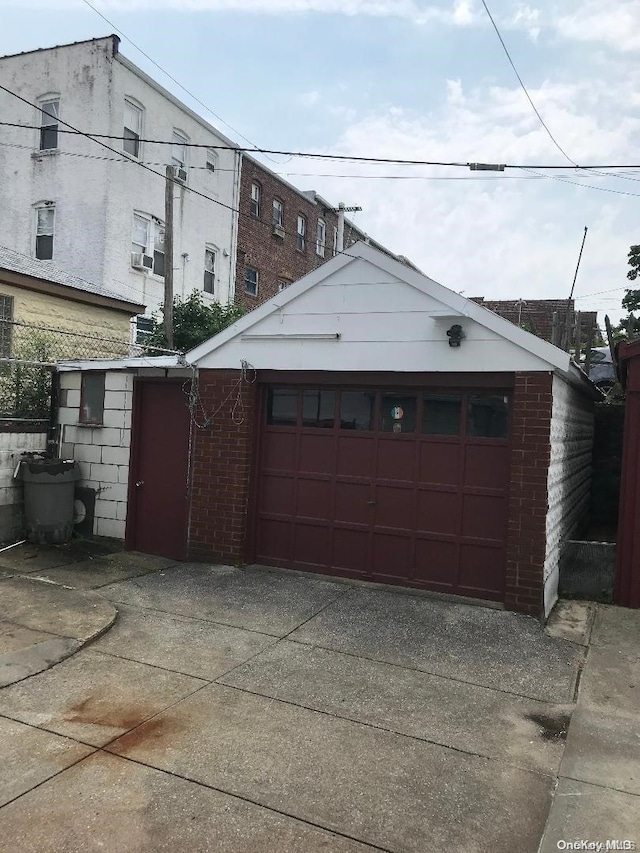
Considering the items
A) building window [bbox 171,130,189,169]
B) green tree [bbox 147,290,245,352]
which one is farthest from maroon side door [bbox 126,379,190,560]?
building window [bbox 171,130,189,169]

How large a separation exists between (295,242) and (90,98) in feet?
32.7

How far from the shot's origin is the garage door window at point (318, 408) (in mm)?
8266

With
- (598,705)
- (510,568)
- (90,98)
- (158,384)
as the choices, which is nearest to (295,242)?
(90,98)

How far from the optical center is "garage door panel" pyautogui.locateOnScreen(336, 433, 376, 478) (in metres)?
8.00

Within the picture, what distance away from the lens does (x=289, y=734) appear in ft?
13.9

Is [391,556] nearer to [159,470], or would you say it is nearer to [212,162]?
[159,470]

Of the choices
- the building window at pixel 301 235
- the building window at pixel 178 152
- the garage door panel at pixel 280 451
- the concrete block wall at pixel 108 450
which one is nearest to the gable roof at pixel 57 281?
the concrete block wall at pixel 108 450

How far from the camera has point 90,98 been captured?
1809 cm

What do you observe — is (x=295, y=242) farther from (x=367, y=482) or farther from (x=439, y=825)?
(x=439, y=825)

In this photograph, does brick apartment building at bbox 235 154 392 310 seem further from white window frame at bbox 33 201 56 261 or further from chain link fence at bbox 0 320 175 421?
chain link fence at bbox 0 320 175 421

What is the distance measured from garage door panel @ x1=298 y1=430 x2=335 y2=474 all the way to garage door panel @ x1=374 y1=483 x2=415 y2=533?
0.74 metres

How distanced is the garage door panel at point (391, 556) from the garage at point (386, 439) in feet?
0.05

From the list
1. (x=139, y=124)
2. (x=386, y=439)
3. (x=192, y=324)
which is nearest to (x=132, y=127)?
(x=139, y=124)

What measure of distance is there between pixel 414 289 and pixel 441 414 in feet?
4.90
